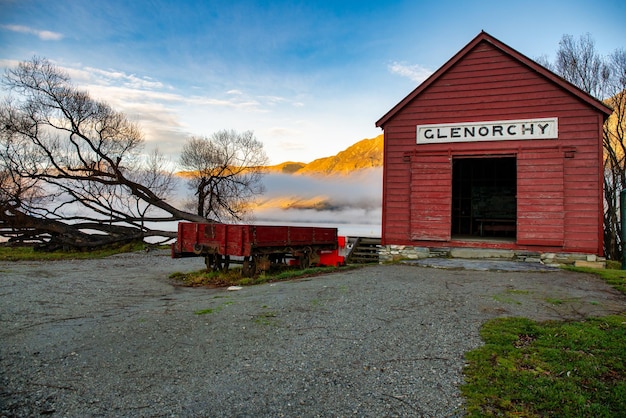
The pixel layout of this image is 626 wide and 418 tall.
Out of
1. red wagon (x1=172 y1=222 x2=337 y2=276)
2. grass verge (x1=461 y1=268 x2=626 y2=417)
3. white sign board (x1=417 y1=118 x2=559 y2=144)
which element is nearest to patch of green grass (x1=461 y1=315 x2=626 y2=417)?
grass verge (x1=461 y1=268 x2=626 y2=417)

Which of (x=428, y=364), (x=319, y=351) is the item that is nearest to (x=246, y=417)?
(x=319, y=351)

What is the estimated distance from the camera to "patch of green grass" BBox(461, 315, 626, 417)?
3.83m

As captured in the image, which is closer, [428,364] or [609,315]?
[428,364]

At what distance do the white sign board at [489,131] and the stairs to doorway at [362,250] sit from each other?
185 inches

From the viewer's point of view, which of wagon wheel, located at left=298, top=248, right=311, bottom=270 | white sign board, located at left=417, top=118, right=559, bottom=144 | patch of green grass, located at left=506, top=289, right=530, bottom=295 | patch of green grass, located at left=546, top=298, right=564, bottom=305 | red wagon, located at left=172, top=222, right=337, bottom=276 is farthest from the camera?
wagon wheel, located at left=298, top=248, right=311, bottom=270

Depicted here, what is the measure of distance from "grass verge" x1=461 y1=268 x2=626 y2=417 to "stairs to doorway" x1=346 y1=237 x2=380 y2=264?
9.53 metres

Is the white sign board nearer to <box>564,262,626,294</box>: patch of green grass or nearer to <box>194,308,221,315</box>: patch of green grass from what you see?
<box>564,262,626,294</box>: patch of green grass

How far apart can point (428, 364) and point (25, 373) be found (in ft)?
14.7

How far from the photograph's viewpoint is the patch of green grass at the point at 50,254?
18.1 m

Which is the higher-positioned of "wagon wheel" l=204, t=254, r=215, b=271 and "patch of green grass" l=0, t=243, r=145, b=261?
"wagon wheel" l=204, t=254, r=215, b=271

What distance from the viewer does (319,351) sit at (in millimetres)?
5223

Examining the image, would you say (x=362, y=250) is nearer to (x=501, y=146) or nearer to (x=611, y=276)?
(x=501, y=146)

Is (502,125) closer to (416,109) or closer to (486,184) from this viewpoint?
(416,109)

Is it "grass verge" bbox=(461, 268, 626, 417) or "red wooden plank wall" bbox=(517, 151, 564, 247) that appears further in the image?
"red wooden plank wall" bbox=(517, 151, 564, 247)
